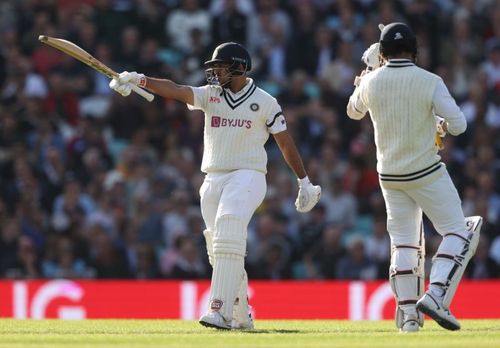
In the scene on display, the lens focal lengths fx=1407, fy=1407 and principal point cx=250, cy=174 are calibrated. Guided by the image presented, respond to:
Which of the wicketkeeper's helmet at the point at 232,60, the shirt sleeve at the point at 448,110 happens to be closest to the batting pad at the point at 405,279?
the shirt sleeve at the point at 448,110

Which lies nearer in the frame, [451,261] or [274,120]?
[451,261]

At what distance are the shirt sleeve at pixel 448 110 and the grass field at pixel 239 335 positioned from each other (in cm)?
136

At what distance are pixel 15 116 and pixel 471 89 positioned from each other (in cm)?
565

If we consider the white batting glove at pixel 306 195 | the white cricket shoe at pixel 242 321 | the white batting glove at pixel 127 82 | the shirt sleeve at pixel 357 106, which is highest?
the white batting glove at pixel 127 82

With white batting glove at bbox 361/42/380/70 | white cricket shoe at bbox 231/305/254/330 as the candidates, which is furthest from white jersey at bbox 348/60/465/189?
white cricket shoe at bbox 231/305/254/330

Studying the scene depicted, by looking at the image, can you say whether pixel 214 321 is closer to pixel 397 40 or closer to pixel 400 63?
pixel 400 63

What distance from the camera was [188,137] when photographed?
57.0 ft

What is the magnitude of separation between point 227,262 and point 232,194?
1.61 feet

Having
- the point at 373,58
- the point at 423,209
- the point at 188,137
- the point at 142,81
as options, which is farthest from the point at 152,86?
the point at 188,137

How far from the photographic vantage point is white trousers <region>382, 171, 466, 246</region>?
371 inches

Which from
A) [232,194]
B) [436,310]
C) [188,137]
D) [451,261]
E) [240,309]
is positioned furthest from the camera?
[188,137]

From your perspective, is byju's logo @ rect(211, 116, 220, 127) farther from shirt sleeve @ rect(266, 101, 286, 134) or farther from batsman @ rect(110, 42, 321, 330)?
shirt sleeve @ rect(266, 101, 286, 134)

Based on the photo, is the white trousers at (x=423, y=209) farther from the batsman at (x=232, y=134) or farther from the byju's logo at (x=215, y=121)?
the byju's logo at (x=215, y=121)

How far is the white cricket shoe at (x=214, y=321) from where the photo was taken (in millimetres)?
9461
